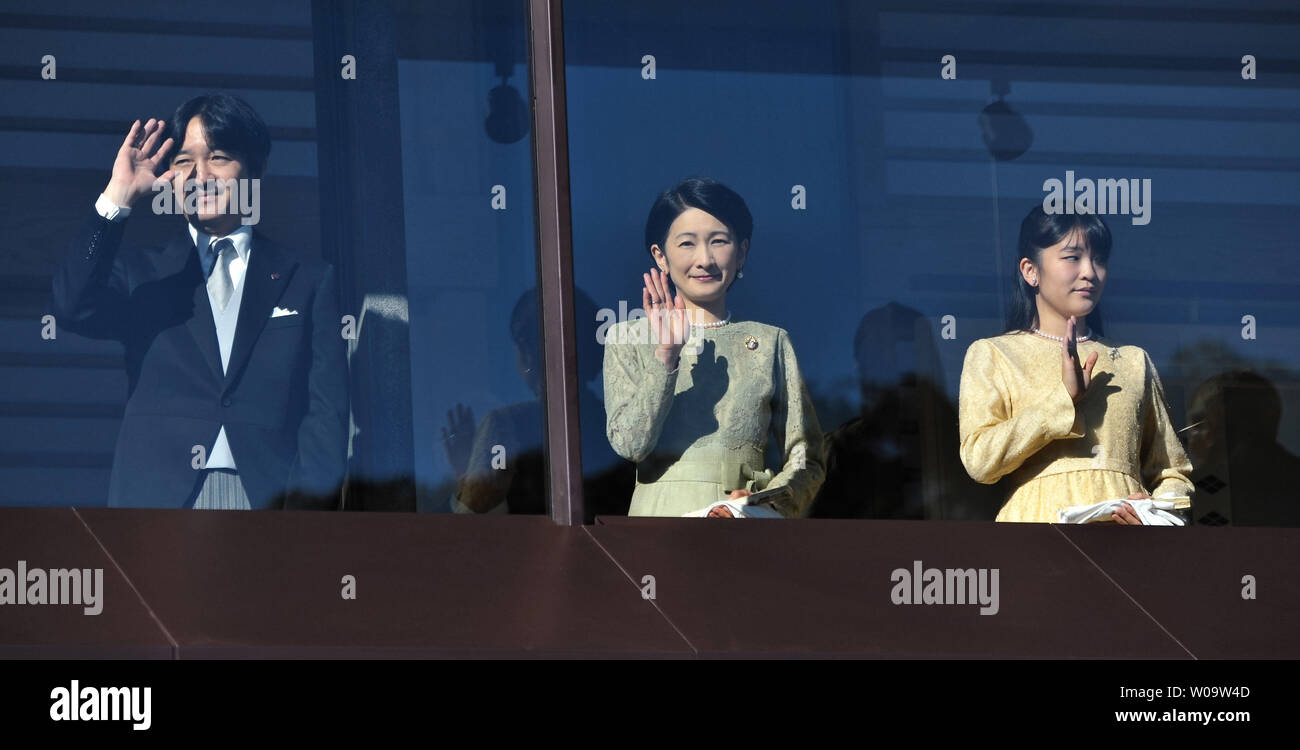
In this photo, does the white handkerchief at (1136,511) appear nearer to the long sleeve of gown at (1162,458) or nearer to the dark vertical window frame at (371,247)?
the long sleeve of gown at (1162,458)

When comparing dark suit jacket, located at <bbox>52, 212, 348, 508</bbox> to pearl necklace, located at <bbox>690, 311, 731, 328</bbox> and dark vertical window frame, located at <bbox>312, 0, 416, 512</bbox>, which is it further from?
pearl necklace, located at <bbox>690, 311, 731, 328</bbox>

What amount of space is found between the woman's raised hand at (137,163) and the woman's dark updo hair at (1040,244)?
89.0 inches

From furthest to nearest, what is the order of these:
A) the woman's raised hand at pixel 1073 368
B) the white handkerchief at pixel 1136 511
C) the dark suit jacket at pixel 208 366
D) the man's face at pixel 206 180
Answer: the woman's raised hand at pixel 1073 368 < the white handkerchief at pixel 1136 511 < the man's face at pixel 206 180 < the dark suit jacket at pixel 208 366

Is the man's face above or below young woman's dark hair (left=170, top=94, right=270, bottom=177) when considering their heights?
below

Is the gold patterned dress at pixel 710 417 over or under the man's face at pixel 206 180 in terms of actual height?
under

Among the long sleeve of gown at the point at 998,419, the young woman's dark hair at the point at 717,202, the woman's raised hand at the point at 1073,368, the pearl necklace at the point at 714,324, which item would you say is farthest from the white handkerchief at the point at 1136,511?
the young woman's dark hair at the point at 717,202

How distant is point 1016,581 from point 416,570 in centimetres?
154

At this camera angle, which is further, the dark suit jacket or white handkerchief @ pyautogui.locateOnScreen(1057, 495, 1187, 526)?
Answer: white handkerchief @ pyautogui.locateOnScreen(1057, 495, 1187, 526)

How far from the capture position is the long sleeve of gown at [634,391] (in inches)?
207

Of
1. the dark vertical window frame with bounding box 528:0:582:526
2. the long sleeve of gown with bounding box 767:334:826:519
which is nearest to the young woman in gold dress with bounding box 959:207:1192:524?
the long sleeve of gown with bounding box 767:334:826:519

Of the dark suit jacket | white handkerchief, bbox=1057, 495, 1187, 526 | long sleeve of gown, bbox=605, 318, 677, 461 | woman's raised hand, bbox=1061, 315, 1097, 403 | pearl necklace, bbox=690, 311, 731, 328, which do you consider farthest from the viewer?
woman's raised hand, bbox=1061, 315, 1097, 403

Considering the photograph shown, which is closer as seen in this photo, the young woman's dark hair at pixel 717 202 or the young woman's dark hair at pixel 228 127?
the young woman's dark hair at pixel 228 127

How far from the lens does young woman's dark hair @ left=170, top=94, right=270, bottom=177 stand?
5.16m
